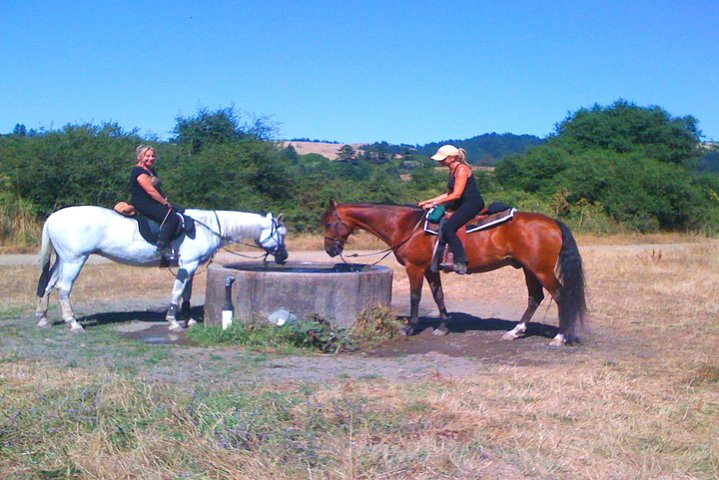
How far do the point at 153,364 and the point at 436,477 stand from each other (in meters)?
3.95

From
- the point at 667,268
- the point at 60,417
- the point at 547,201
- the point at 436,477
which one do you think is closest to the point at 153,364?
the point at 60,417

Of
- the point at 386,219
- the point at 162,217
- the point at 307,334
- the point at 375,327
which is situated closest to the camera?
the point at 307,334

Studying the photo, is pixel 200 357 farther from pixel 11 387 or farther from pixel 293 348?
pixel 11 387

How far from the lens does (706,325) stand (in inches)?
430

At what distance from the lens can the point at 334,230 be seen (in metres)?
10.5

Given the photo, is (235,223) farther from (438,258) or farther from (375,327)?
(438,258)

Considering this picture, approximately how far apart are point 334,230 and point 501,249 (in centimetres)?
205

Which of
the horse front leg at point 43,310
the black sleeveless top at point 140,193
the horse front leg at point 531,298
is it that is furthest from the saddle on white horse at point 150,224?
the horse front leg at point 531,298

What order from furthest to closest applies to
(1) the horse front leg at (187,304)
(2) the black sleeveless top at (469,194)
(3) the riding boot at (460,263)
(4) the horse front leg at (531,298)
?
(1) the horse front leg at (187,304) < (4) the horse front leg at (531,298) < (2) the black sleeveless top at (469,194) < (3) the riding boot at (460,263)

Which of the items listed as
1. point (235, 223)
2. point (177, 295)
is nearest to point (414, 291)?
point (235, 223)

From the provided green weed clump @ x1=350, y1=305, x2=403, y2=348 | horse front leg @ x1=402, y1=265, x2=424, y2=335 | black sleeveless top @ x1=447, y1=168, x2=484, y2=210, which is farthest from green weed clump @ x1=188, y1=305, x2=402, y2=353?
black sleeveless top @ x1=447, y1=168, x2=484, y2=210

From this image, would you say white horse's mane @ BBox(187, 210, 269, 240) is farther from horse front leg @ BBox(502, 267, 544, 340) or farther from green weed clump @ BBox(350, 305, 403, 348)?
horse front leg @ BBox(502, 267, 544, 340)

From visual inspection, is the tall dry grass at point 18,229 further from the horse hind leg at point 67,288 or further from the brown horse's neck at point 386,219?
the brown horse's neck at point 386,219

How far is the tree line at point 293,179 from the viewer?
2548 centimetres
